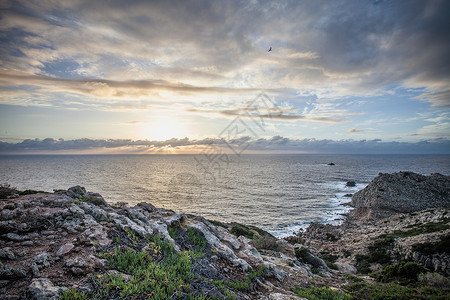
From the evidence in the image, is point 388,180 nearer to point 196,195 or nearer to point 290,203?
point 290,203

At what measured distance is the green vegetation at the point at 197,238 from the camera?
10.8m

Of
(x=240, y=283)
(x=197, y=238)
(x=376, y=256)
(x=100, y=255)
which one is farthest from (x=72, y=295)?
(x=376, y=256)

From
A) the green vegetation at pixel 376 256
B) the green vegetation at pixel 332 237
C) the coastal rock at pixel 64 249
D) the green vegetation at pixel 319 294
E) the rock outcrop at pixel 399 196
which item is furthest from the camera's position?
the rock outcrop at pixel 399 196

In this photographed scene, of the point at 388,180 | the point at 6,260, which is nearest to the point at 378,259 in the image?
the point at 6,260

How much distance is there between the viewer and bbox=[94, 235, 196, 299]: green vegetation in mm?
5922

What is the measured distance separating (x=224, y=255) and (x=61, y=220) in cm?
797

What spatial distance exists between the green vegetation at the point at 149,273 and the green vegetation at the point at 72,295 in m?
0.35

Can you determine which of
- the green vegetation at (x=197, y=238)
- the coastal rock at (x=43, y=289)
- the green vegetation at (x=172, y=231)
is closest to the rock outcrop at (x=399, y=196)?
the green vegetation at (x=197, y=238)

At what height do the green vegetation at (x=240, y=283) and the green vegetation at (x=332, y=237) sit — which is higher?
the green vegetation at (x=240, y=283)

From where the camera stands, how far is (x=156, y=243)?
9.36m

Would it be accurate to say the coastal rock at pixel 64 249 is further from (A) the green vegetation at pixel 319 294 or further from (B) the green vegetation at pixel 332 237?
(B) the green vegetation at pixel 332 237

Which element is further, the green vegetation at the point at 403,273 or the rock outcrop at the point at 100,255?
the green vegetation at the point at 403,273

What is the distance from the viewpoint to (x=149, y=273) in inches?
263

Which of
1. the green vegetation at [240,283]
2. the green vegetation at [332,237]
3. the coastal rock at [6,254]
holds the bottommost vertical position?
the green vegetation at [332,237]
